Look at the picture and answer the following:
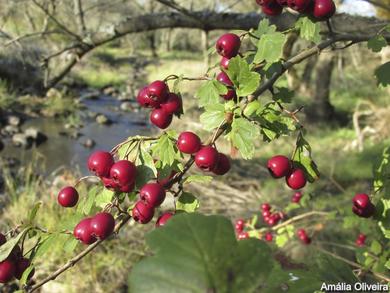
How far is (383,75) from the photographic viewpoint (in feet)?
4.85

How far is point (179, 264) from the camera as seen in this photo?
0.50 m

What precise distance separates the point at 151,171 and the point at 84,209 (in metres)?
0.23

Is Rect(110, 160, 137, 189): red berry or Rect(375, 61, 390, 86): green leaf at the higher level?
Rect(110, 160, 137, 189): red berry

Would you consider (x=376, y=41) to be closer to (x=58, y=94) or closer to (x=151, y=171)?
(x=151, y=171)

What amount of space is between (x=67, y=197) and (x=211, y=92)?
507 millimetres

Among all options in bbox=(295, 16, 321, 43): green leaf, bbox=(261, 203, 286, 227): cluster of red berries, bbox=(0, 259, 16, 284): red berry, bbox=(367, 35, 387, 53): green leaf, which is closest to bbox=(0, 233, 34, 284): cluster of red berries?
bbox=(0, 259, 16, 284): red berry

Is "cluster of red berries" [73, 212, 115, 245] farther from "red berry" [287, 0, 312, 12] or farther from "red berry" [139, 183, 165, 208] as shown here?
"red berry" [287, 0, 312, 12]

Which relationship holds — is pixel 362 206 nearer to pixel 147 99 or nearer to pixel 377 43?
pixel 377 43

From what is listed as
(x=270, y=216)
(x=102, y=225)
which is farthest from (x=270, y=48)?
(x=270, y=216)

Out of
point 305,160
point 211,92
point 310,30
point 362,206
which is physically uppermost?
point 310,30

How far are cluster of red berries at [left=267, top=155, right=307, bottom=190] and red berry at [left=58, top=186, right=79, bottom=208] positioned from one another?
568 mm

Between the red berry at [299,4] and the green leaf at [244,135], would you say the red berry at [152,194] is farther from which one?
the red berry at [299,4]

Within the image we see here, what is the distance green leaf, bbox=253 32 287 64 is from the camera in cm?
115

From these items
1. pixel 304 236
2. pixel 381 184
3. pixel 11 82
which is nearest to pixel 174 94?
pixel 381 184
